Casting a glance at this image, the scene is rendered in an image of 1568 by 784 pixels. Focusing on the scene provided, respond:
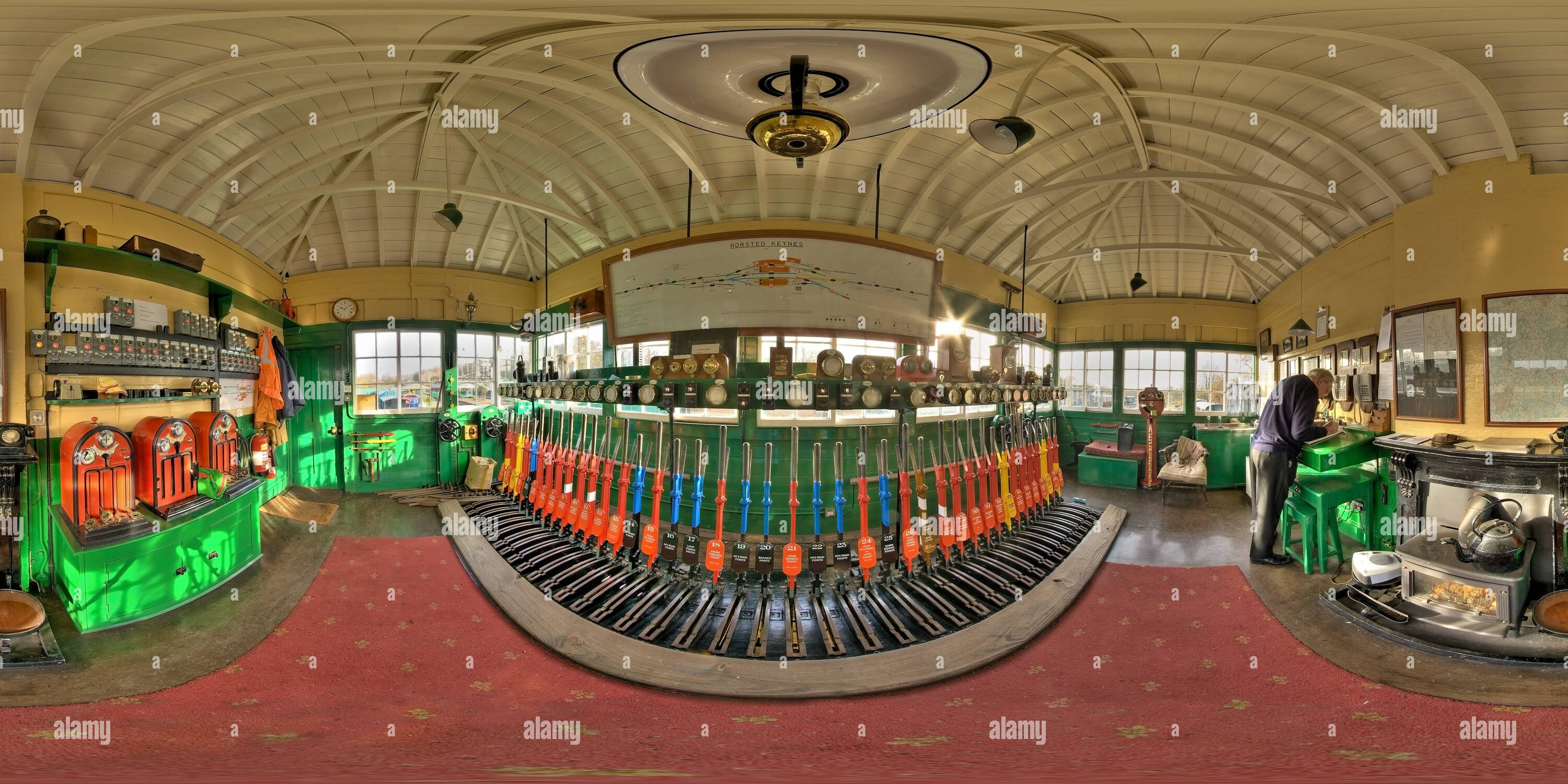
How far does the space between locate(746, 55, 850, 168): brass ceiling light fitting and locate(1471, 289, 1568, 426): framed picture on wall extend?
18.5 ft

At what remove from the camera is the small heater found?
15.1ft

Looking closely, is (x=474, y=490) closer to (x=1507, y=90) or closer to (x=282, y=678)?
(x=282, y=678)

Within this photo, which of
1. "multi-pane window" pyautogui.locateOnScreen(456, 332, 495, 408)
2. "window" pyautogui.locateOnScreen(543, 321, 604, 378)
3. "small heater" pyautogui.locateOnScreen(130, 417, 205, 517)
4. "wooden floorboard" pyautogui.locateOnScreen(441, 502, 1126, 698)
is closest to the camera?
"wooden floorboard" pyautogui.locateOnScreen(441, 502, 1126, 698)

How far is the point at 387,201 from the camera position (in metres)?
8.47

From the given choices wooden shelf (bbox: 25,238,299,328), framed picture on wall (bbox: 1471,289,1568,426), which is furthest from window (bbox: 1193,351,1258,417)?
wooden shelf (bbox: 25,238,299,328)

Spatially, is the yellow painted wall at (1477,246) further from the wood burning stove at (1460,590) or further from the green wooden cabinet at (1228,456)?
the green wooden cabinet at (1228,456)

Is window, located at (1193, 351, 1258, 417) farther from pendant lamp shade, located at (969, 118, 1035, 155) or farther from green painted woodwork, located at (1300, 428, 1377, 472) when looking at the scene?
pendant lamp shade, located at (969, 118, 1035, 155)

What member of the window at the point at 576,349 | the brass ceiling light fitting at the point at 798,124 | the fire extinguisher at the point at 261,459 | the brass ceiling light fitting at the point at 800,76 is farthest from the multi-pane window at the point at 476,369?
the brass ceiling light fitting at the point at 798,124

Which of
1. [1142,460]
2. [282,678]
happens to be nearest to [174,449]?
[282,678]

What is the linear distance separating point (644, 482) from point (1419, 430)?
770 cm

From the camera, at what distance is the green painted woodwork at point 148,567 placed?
3.99 metres

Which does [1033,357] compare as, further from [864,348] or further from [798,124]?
[798,124]

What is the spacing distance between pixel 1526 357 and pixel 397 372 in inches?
505

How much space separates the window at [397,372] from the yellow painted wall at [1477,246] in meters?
12.0
